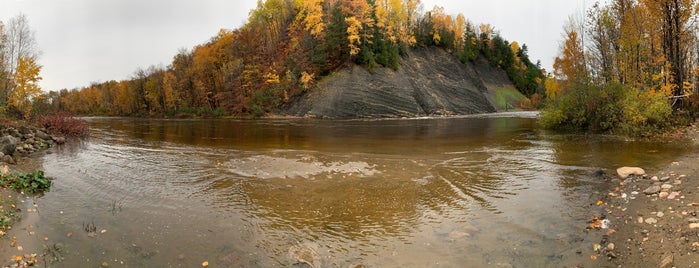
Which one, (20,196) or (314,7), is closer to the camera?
(20,196)

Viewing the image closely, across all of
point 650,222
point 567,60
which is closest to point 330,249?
point 650,222

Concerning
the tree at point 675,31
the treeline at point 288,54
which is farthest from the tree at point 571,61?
the treeline at point 288,54

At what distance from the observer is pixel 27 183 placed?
10633 mm

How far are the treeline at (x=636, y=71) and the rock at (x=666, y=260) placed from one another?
60.8 ft

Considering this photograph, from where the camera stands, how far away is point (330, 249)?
6676mm

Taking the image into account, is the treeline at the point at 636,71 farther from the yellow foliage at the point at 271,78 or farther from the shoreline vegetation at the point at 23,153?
the yellow foliage at the point at 271,78

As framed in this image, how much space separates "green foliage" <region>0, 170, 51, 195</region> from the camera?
10.2m

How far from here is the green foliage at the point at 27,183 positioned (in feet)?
33.3

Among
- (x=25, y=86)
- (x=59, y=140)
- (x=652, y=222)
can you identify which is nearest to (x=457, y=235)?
(x=652, y=222)

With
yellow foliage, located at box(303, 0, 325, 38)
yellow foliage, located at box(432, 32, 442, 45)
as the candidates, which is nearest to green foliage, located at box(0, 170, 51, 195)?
yellow foliage, located at box(303, 0, 325, 38)

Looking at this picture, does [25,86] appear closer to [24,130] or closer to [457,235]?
[24,130]

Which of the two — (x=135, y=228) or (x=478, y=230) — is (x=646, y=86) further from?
(x=135, y=228)

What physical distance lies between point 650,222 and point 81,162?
65.6 feet

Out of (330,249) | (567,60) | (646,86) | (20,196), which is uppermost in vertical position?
(567,60)
